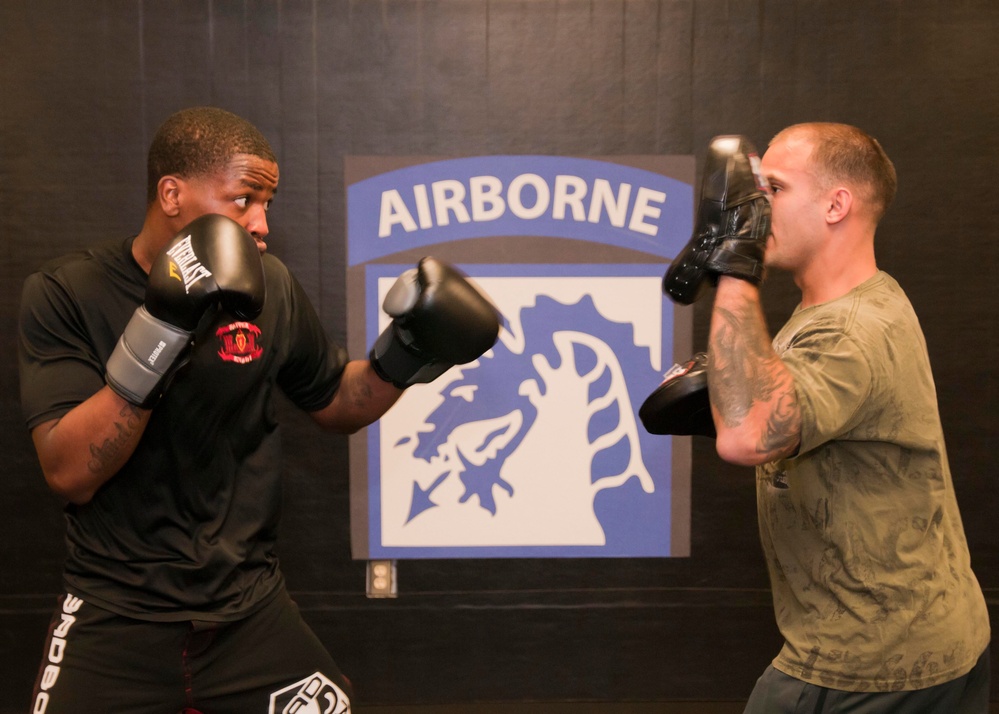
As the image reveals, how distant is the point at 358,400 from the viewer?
194cm

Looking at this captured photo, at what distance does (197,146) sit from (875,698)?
1528 mm

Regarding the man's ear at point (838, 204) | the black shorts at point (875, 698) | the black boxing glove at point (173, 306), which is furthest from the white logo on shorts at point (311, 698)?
the man's ear at point (838, 204)

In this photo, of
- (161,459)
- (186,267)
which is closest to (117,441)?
(161,459)

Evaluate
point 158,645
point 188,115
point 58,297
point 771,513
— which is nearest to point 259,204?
point 188,115

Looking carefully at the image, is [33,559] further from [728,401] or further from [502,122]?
[728,401]

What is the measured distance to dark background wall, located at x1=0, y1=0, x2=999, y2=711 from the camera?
2.68 m

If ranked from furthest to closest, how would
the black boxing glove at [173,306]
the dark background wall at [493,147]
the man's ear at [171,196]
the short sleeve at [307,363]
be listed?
the dark background wall at [493,147]
the short sleeve at [307,363]
the man's ear at [171,196]
the black boxing glove at [173,306]

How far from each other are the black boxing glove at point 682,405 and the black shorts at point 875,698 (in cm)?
45

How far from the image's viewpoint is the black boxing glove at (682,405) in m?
1.57

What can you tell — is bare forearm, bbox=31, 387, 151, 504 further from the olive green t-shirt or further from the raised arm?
the olive green t-shirt

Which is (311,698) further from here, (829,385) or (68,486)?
(829,385)

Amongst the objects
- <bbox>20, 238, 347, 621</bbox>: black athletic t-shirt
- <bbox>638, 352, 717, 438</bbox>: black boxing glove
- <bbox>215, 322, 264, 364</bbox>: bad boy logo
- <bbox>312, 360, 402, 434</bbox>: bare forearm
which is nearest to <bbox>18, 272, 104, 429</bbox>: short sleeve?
<bbox>20, 238, 347, 621</bbox>: black athletic t-shirt

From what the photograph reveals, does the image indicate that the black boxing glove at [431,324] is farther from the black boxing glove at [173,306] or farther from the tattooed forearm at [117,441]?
the tattooed forearm at [117,441]

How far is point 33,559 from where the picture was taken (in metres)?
2.77
